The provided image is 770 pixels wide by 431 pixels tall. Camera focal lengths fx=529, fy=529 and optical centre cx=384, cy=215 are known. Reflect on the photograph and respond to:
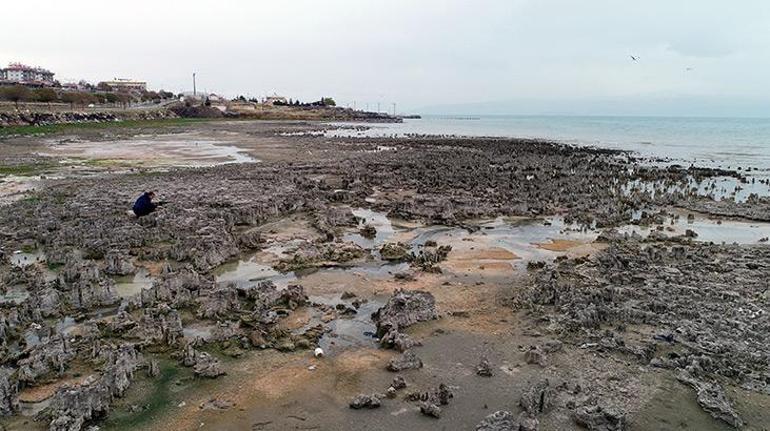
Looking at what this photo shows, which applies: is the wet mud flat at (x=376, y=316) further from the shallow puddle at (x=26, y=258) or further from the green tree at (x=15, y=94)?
the green tree at (x=15, y=94)

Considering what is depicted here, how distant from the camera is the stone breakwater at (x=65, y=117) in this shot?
67.1 m

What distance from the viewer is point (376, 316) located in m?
11.6

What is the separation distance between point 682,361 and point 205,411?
8441mm

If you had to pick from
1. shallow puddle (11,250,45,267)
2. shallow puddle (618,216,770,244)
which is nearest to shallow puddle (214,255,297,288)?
shallow puddle (11,250,45,267)

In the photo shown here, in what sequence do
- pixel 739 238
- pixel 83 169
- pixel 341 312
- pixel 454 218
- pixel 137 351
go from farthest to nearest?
1. pixel 83 169
2. pixel 454 218
3. pixel 739 238
4. pixel 341 312
5. pixel 137 351

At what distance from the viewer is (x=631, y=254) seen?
16.6 meters

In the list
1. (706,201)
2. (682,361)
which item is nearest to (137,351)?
(682,361)

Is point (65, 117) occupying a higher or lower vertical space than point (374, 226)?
higher

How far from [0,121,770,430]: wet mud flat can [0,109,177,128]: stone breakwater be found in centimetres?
5439

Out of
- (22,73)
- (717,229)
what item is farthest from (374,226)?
(22,73)

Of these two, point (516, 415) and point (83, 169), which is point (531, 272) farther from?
point (83, 169)

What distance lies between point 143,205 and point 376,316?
11.3m

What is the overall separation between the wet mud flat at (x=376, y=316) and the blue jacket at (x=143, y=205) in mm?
558

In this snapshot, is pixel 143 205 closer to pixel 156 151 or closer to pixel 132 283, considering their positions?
pixel 132 283
